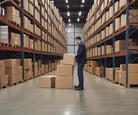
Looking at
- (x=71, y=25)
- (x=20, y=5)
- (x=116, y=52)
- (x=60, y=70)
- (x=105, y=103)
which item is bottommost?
(x=105, y=103)

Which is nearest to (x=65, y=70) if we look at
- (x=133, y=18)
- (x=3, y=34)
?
(x=3, y=34)

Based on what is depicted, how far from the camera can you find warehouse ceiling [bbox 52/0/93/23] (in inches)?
1094

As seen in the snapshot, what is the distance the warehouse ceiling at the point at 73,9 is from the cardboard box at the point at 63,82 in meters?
19.8

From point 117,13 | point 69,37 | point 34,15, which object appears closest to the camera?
point 117,13

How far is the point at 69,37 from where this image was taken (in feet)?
127

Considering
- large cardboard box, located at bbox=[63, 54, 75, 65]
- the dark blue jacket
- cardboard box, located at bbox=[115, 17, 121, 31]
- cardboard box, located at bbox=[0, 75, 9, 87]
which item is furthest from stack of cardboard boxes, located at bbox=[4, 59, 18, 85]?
cardboard box, located at bbox=[115, 17, 121, 31]

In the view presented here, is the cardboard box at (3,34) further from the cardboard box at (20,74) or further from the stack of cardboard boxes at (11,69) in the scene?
the cardboard box at (20,74)

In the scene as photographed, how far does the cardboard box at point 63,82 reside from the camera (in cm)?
870

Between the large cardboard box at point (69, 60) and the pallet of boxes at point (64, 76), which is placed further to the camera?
the large cardboard box at point (69, 60)

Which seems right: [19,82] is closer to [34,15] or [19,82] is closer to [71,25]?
[34,15]

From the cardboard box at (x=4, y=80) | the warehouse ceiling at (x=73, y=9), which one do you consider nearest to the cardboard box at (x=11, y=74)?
the cardboard box at (x=4, y=80)

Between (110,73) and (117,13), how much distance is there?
114 inches

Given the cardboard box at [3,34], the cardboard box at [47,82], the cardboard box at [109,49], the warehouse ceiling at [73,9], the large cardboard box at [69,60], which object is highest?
the warehouse ceiling at [73,9]

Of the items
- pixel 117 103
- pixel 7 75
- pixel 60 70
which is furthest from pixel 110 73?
pixel 117 103
